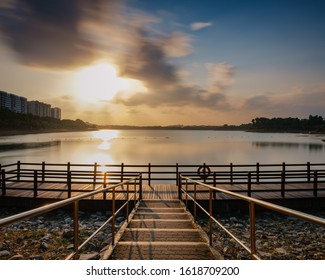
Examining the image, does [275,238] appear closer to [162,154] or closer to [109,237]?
[109,237]

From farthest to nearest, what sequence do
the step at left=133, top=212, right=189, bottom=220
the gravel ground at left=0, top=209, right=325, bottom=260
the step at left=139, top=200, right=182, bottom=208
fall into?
the step at left=139, top=200, right=182, bottom=208 → the step at left=133, top=212, right=189, bottom=220 → the gravel ground at left=0, top=209, right=325, bottom=260

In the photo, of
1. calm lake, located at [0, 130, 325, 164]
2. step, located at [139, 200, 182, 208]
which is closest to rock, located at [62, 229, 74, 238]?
step, located at [139, 200, 182, 208]

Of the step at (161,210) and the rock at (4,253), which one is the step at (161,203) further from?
the rock at (4,253)

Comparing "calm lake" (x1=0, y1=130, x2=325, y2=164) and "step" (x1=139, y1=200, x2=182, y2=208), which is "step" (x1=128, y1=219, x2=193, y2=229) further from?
"calm lake" (x1=0, y1=130, x2=325, y2=164)

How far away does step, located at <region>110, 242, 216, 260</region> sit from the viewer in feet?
16.6

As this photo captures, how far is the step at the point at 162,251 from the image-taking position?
505 centimetres

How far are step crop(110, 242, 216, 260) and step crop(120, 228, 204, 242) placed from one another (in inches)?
26.2

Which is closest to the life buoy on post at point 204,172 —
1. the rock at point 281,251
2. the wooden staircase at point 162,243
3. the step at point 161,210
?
the step at point 161,210

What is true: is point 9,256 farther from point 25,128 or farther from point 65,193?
point 25,128

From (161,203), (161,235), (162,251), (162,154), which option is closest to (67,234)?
(161,203)

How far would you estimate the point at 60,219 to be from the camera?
12.6 m
